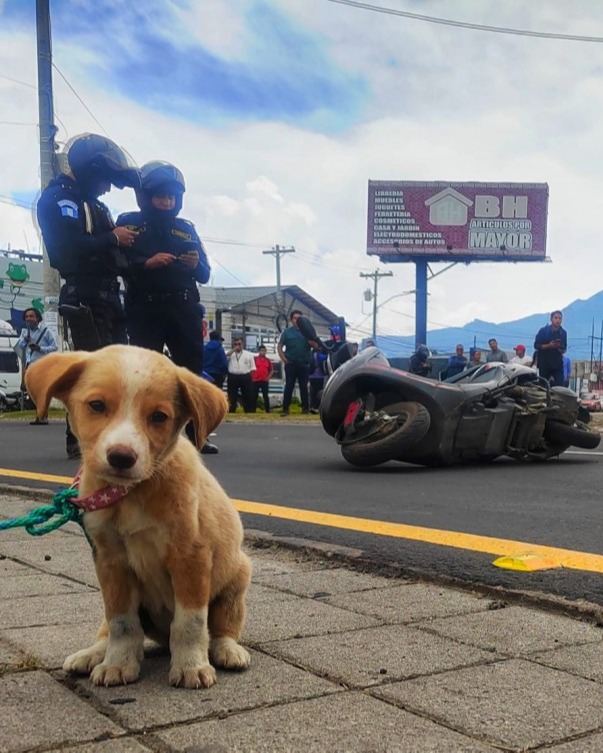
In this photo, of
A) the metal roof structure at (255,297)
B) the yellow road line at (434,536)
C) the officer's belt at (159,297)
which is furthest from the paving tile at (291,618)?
the metal roof structure at (255,297)

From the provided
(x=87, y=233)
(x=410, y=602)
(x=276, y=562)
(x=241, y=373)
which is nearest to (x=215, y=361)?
(x=241, y=373)

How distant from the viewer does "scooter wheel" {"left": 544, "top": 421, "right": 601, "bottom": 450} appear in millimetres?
7895

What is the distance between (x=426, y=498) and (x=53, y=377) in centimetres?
398

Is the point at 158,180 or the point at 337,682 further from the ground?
the point at 158,180

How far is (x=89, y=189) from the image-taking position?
18.9 ft

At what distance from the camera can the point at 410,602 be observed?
10.1 feet

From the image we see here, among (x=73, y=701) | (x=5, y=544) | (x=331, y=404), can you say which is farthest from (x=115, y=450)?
(x=331, y=404)

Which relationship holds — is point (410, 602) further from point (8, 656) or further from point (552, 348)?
point (552, 348)

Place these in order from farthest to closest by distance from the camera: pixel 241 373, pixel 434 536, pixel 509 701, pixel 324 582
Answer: pixel 241 373 → pixel 434 536 → pixel 324 582 → pixel 509 701

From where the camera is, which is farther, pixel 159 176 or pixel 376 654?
pixel 159 176

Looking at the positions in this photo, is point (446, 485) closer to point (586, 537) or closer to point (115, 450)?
point (586, 537)

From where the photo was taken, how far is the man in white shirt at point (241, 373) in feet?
57.3

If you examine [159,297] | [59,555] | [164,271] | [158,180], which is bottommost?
[59,555]

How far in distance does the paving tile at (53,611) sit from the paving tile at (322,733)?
1024 millimetres
